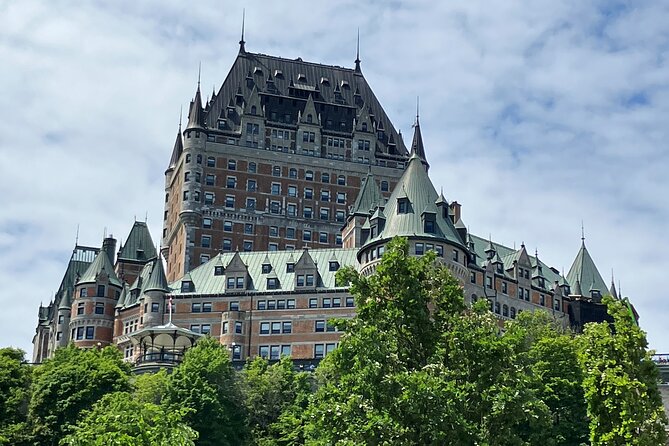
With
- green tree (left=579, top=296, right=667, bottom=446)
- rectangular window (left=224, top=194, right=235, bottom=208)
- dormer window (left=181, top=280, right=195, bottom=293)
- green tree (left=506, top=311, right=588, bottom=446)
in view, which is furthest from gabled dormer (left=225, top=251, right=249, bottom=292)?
green tree (left=579, top=296, right=667, bottom=446)

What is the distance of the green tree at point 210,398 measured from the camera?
10188 cm

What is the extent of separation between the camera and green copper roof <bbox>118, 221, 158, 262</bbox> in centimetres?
17312

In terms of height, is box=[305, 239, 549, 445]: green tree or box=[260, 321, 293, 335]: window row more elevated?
box=[260, 321, 293, 335]: window row

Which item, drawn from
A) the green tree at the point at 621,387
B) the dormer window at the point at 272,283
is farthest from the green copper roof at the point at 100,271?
the green tree at the point at 621,387

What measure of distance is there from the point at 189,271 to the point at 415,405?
9338 centimetres

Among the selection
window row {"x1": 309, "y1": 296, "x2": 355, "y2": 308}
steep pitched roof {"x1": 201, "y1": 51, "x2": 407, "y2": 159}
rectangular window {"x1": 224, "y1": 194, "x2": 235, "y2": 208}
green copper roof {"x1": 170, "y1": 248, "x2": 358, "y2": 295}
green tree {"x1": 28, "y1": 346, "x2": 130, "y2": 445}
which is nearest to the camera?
green tree {"x1": 28, "y1": 346, "x2": 130, "y2": 445}

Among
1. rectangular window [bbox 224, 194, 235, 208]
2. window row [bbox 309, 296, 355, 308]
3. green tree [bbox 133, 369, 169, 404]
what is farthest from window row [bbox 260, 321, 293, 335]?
rectangular window [bbox 224, 194, 235, 208]

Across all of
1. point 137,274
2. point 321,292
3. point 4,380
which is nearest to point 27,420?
point 4,380

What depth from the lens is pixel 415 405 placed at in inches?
2586

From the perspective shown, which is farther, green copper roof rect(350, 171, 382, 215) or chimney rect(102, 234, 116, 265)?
chimney rect(102, 234, 116, 265)

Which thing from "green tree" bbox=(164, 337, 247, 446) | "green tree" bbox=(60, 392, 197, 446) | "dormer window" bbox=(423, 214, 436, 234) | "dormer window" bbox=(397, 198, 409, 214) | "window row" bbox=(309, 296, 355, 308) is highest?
"dormer window" bbox=(397, 198, 409, 214)

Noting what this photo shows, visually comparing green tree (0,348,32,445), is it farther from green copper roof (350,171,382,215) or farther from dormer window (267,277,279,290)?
green copper roof (350,171,382,215)

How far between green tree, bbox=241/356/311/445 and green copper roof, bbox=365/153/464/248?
80.8 feet

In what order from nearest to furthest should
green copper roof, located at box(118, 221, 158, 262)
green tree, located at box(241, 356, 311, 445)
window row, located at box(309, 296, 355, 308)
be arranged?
green tree, located at box(241, 356, 311, 445) < window row, located at box(309, 296, 355, 308) < green copper roof, located at box(118, 221, 158, 262)
